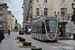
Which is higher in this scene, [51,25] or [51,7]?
[51,7]

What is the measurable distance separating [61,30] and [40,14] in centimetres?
3114

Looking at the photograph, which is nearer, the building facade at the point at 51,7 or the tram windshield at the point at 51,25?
the tram windshield at the point at 51,25

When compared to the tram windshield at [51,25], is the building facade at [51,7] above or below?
above

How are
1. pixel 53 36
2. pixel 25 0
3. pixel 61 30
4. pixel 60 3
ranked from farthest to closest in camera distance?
1. pixel 25 0
2. pixel 60 3
3. pixel 61 30
4. pixel 53 36

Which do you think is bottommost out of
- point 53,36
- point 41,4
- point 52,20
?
point 53,36

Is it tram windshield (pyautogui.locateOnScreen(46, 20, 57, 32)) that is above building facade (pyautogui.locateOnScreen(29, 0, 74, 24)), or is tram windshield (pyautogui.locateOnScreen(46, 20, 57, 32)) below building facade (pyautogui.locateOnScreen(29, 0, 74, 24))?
below

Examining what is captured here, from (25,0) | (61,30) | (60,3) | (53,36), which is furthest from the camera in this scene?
(25,0)

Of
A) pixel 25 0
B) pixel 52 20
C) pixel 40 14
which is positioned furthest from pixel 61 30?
pixel 25 0

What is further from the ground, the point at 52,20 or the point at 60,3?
the point at 60,3

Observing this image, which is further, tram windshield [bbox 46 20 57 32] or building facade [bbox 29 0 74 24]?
building facade [bbox 29 0 74 24]

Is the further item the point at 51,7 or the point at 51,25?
the point at 51,7

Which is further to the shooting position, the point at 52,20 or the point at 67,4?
the point at 67,4

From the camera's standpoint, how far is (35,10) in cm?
6875

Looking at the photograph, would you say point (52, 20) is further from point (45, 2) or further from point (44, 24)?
point (45, 2)
